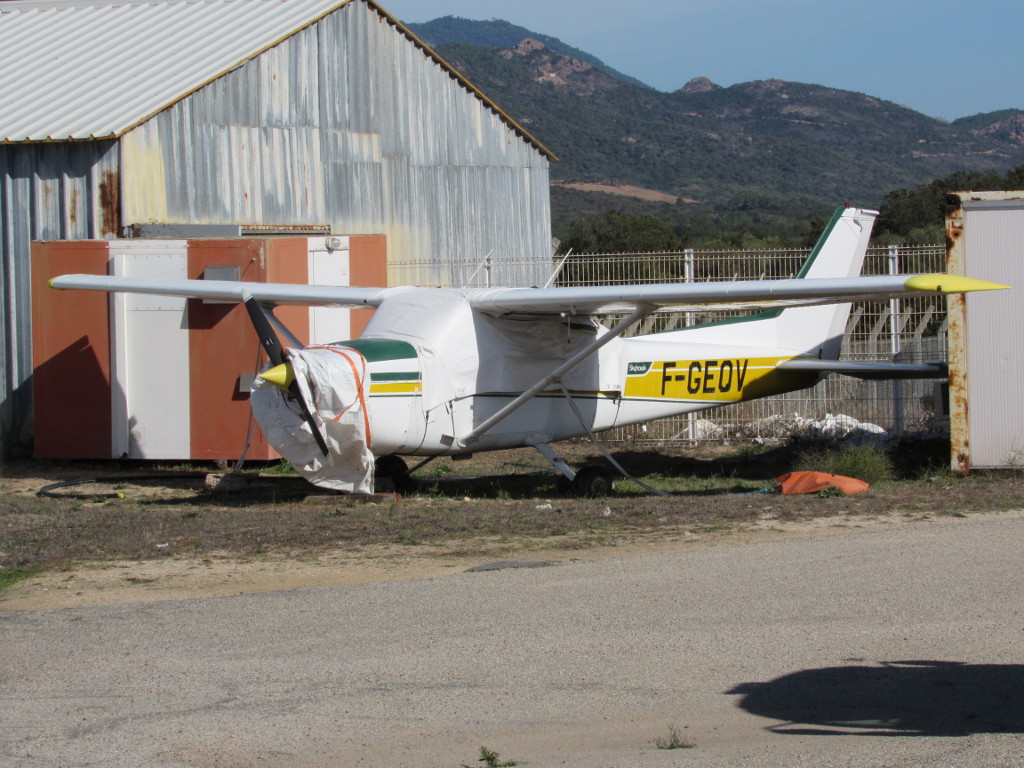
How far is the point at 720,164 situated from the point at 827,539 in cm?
15535

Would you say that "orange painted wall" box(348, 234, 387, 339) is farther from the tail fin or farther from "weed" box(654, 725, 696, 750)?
"weed" box(654, 725, 696, 750)

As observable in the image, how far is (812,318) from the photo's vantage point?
15344 mm

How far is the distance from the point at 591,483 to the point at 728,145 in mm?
162491

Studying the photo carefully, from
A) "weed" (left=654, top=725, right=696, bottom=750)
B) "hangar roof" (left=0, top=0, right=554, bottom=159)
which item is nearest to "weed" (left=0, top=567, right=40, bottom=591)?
"weed" (left=654, top=725, right=696, bottom=750)

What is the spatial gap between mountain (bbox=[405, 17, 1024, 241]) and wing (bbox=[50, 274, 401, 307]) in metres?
102

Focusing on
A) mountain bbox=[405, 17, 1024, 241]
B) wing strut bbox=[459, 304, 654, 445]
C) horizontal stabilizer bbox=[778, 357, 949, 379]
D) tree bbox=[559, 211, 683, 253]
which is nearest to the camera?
wing strut bbox=[459, 304, 654, 445]

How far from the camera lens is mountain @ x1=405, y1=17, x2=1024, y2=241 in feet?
462

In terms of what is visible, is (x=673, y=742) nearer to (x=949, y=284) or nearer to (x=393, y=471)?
(x=949, y=284)

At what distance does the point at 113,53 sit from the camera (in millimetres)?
21906

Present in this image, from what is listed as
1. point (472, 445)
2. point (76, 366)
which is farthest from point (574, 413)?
point (76, 366)

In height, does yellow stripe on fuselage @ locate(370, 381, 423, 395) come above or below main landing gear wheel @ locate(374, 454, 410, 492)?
above

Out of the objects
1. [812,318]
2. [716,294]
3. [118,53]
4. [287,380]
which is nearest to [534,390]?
[716,294]

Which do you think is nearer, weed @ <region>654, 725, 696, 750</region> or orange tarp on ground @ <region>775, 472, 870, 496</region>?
weed @ <region>654, 725, 696, 750</region>

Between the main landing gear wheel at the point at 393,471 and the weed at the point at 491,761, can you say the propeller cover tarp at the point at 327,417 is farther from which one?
the weed at the point at 491,761
